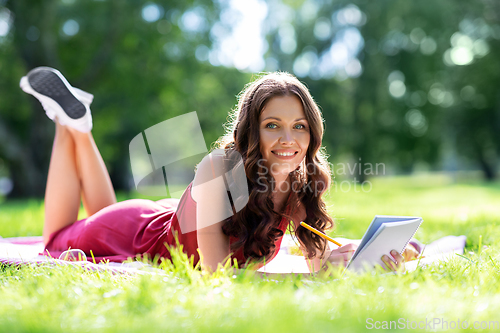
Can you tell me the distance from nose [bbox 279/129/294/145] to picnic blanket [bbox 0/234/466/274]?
2.56 ft

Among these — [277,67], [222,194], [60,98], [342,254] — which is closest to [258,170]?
[222,194]

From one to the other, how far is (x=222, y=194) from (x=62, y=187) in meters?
1.67

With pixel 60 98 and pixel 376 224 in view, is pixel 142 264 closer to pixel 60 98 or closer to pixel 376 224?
pixel 376 224

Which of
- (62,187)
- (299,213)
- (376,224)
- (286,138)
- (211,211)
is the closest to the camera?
(376,224)

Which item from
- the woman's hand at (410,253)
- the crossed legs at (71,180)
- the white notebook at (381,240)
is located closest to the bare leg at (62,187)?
the crossed legs at (71,180)

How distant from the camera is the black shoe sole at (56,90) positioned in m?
3.33

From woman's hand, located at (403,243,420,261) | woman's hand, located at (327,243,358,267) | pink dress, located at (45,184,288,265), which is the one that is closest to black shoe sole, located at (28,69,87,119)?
pink dress, located at (45,184,288,265)

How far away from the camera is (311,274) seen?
2172 mm

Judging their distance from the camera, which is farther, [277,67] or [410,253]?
[277,67]

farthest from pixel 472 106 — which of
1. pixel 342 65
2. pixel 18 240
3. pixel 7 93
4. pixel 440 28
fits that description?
pixel 18 240

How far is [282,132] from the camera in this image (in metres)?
2.54

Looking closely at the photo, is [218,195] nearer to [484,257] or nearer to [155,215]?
[155,215]

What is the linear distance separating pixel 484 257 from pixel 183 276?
1.99 m

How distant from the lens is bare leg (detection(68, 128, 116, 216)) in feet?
11.1
